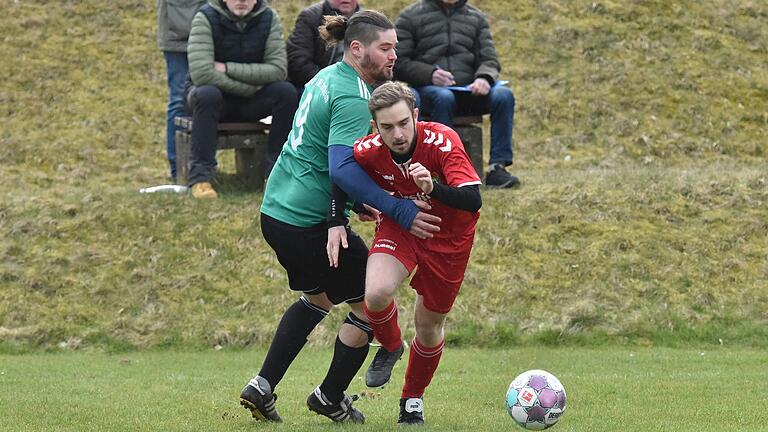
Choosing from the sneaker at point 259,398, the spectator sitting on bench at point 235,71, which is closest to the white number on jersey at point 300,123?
the sneaker at point 259,398

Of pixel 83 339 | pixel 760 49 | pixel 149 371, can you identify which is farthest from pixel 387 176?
pixel 760 49

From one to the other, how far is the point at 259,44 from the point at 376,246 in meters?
5.77

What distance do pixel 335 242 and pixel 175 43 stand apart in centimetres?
736

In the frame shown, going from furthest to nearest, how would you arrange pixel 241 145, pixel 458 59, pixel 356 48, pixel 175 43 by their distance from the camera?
pixel 175 43
pixel 458 59
pixel 241 145
pixel 356 48

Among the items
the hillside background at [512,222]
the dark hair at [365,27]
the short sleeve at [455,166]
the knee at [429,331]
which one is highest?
the dark hair at [365,27]

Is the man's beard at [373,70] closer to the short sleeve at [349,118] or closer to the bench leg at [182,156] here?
the short sleeve at [349,118]

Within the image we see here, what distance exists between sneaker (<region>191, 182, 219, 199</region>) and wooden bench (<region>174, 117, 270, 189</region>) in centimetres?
28

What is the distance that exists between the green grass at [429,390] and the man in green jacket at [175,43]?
3817 mm

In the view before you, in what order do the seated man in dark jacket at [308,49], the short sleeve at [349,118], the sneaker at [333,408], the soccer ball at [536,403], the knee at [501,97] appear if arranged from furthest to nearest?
1. the knee at [501,97]
2. the seated man in dark jacket at [308,49]
3. the sneaker at [333,408]
4. the short sleeve at [349,118]
5. the soccer ball at [536,403]

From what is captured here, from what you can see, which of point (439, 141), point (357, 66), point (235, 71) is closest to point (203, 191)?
point (235, 71)

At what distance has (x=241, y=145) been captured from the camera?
12.3 metres

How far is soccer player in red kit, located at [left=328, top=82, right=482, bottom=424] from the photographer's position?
625 cm

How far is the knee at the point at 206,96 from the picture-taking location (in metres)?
11.7

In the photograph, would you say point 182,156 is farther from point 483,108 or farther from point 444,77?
point 483,108
